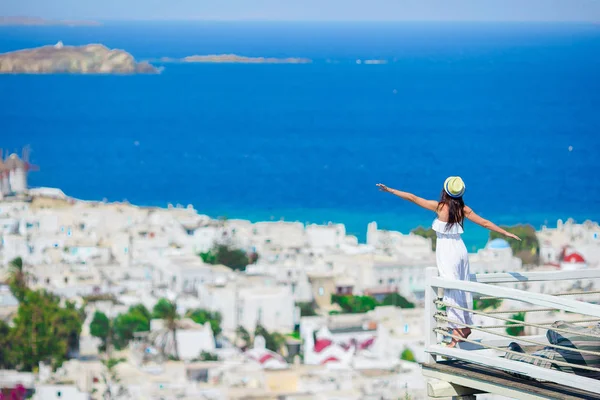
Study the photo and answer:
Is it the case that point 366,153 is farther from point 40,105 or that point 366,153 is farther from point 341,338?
point 341,338

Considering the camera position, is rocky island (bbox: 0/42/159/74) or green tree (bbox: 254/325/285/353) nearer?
green tree (bbox: 254/325/285/353)

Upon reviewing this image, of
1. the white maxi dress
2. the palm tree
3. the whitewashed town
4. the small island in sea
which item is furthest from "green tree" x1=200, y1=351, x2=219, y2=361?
the small island in sea

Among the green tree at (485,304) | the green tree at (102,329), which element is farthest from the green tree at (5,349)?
the green tree at (485,304)

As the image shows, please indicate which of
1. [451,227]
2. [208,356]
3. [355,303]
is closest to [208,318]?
[208,356]

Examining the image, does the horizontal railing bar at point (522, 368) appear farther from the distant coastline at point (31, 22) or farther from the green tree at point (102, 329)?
the distant coastline at point (31, 22)

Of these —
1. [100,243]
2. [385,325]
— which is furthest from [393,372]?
[100,243]

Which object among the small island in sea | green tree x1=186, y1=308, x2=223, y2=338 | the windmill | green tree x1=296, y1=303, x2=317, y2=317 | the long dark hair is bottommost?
green tree x1=186, y1=308, x2=223, y2=338

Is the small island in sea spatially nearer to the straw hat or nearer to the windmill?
the windmill
